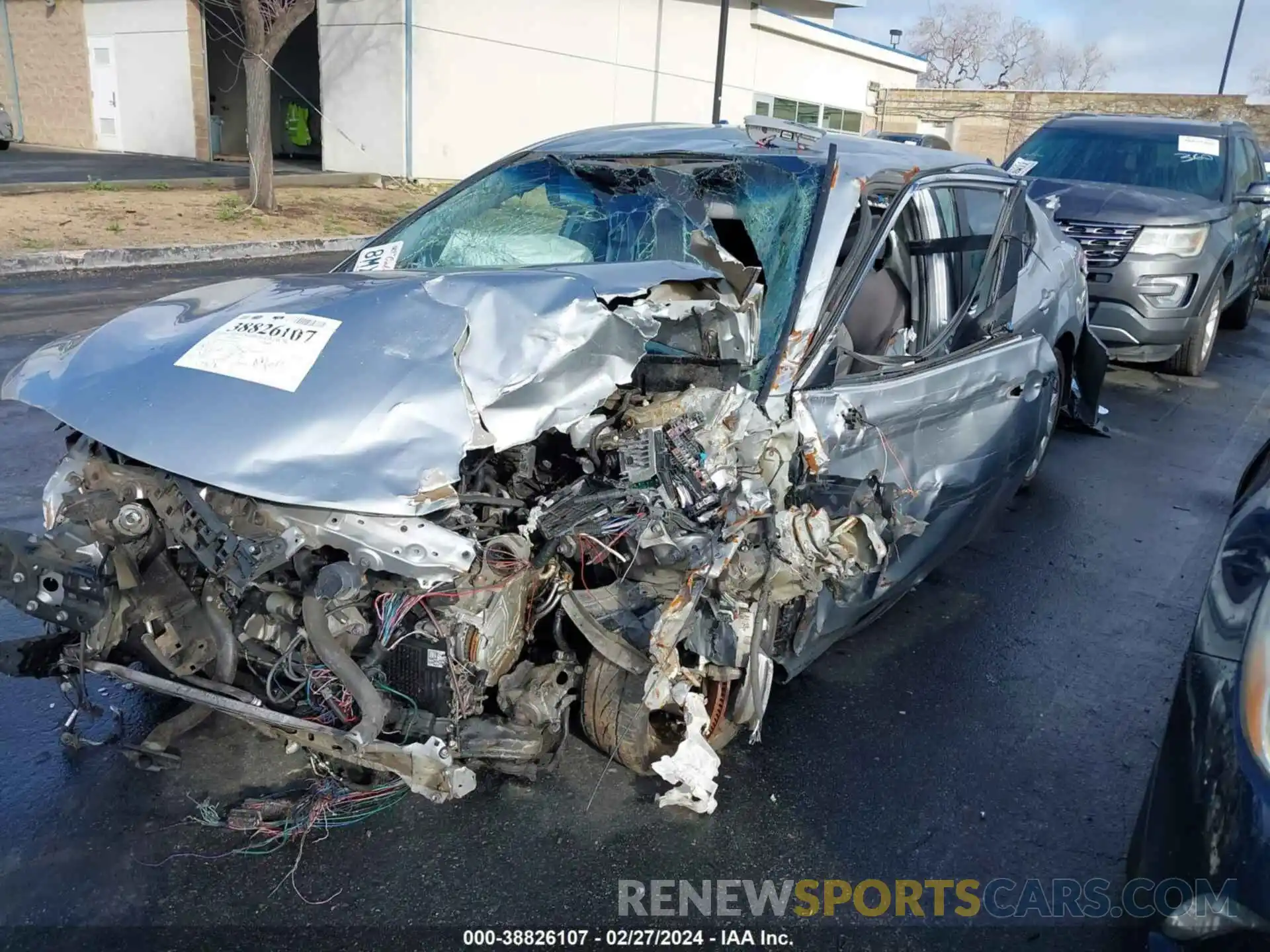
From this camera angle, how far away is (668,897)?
2.54m

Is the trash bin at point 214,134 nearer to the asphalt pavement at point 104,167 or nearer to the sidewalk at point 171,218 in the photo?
the asphalt pavement at point 104,167

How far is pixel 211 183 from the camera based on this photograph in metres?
15.4

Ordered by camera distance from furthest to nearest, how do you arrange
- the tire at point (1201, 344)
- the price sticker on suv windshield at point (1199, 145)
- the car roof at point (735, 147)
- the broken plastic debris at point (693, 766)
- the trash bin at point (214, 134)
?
1. the trash bin at point (214, 134)
2. the price sticker on suv windshield at point (1199, 145)
3. the tire at point (1201, 344)
4. the car roof at point (735, 147)
5. the broken plastic debris at point (693, 766)

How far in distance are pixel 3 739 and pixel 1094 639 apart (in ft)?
13.1

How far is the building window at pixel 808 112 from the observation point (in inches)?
1017

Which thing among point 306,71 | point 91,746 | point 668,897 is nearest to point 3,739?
point 91,746

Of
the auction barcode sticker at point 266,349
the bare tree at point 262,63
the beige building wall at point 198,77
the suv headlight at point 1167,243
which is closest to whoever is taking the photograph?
the auction barcode sticker at point 266,349

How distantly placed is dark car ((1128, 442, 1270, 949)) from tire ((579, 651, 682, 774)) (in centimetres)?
130

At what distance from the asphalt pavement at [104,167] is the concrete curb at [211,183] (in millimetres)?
615

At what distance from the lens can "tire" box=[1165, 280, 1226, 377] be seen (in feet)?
26.3

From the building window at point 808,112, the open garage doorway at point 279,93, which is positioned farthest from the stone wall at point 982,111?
the open garage doorway at point 279,93

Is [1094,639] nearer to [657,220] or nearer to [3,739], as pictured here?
[657,220]

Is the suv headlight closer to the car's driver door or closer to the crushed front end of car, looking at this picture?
the car's driver door

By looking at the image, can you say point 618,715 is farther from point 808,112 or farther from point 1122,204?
point 808,112
